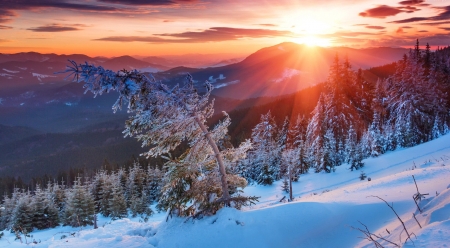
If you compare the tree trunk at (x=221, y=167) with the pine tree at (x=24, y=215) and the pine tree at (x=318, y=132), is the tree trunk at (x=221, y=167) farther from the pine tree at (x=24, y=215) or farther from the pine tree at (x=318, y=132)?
the pine tree at (x=24, y=215)

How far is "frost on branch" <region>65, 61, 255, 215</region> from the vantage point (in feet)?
24.6

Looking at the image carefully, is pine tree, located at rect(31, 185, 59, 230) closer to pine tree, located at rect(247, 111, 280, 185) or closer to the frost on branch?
pine tree, located at rect(247, 111, 280, 185)

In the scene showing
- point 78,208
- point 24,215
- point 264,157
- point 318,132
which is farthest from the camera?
point 264,157

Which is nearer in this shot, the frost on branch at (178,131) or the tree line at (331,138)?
the frost on branch at (178,131)

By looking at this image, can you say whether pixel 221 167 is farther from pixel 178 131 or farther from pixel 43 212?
pixel 43 212

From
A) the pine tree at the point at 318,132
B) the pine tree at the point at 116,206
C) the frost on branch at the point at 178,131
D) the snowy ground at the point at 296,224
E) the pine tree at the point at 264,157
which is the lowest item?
the pine tree at the point at 116,206

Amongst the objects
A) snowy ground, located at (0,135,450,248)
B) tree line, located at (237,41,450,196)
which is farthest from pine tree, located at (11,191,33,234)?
snowy ground, located at (0,135,450,248)

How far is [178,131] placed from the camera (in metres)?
8.38

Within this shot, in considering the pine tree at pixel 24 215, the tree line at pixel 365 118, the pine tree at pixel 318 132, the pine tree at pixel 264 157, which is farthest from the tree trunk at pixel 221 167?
the pine tree at pixel 24 215

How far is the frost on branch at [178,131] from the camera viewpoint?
7.50 meters

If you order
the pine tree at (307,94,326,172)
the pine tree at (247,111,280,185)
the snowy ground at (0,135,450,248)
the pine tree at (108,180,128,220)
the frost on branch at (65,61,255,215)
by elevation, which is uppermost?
the frost on branch at (65,61,255,215)

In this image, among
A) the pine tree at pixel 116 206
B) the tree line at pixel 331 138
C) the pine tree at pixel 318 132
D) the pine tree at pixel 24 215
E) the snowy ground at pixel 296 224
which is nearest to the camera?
the snowy ground at pixel 296 224

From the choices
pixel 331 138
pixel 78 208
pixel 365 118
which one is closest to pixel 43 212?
pixel 78 208

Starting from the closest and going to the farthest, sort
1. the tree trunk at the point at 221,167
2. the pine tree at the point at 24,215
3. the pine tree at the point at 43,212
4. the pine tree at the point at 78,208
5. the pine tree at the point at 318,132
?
the tree trunk at the point at 221,167, the pine tree at the point at 24,215, the pine tree at the point at 43,212, the pine tree at the point at 78,208, the pine tree at the point at 318,132
